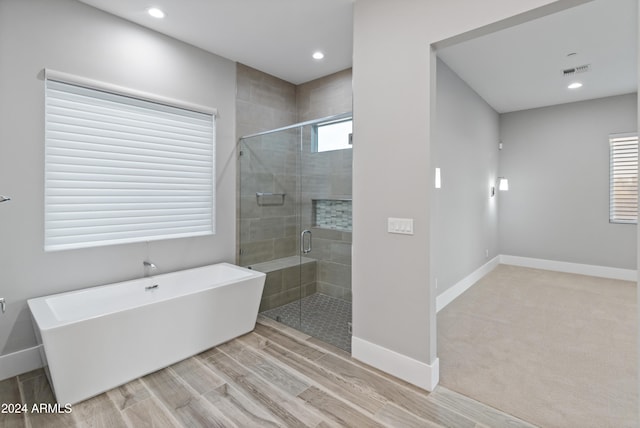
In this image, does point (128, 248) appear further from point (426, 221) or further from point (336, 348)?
point (426, 221)

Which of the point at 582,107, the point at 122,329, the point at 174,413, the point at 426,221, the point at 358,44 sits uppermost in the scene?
the point at 582,107

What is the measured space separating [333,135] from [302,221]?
3.49 ft

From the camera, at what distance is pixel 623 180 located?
4684 mm

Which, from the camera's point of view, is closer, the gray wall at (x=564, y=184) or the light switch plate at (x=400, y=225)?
the light switch plate at (x=400, y=225)

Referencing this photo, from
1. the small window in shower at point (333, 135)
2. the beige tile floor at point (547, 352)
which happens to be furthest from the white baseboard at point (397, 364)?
the small window in shower at point (333, 135)

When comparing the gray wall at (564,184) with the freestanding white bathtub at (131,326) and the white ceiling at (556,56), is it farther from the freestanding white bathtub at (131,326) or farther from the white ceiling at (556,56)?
the freestanding white bathtub at (131,326)

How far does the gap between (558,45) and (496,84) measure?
3.73ft

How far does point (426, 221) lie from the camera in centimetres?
209

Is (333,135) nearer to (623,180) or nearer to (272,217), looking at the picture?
(272,217)

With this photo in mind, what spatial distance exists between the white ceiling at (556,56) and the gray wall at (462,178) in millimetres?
A: 290

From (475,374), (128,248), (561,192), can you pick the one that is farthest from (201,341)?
(561,192)

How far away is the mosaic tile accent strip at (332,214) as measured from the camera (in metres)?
3.12

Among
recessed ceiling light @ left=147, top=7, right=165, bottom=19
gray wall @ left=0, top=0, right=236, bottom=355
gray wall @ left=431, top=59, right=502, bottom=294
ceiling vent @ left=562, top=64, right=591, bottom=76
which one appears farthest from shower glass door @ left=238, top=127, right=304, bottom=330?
ceiling vent @ left=562, top=64, right=591, bottom=76

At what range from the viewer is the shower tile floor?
2.88 m
